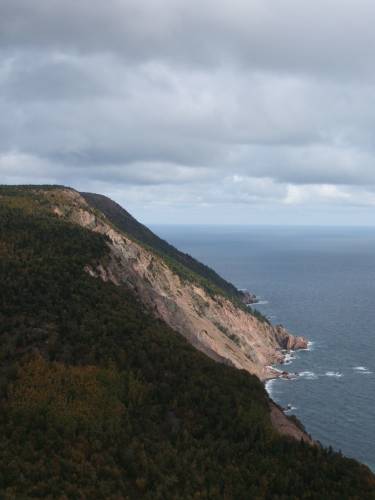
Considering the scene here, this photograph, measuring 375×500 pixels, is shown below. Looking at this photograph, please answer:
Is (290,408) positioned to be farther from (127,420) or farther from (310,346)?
(127,420)

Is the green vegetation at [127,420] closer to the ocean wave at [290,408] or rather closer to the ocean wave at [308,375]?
the ocean wave at [290,408]

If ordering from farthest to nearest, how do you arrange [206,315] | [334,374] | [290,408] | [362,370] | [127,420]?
1. [206,315]
2. [362,370]
3. [334,374]
4. [290,408]
5. [127,420]

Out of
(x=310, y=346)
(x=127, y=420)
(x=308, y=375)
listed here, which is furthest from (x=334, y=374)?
(x=127, y=420)

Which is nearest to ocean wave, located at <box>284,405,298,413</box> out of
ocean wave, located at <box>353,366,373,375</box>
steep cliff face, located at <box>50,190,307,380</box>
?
steep cliff face, located at <box>50,190,307,380</box>

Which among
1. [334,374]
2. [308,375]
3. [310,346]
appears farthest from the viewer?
[310,346]

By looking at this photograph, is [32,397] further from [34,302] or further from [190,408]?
[34,302]

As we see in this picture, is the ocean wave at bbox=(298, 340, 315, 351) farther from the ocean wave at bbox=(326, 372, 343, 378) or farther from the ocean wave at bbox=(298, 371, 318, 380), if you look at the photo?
the ocean wave at bbox=(326, 372, 343, 378)

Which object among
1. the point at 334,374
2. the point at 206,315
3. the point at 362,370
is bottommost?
the point at 334,374
